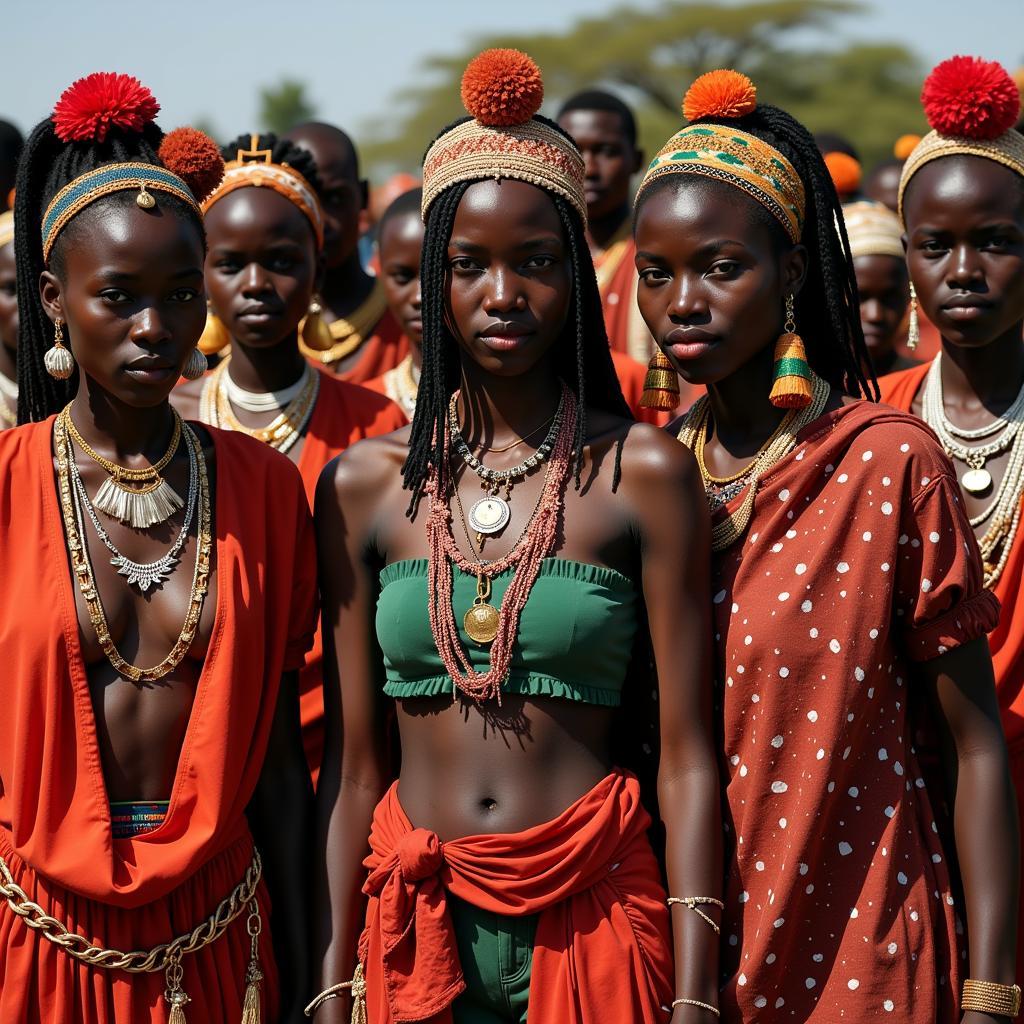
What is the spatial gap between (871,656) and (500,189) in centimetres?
122

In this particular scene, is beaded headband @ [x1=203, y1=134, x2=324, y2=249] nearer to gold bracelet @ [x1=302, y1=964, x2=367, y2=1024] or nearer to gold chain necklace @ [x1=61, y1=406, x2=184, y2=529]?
gold chain necklace @ [x1=61, y1=406, x2=184, y2=529]

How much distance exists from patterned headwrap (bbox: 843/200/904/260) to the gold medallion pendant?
3.57 metres

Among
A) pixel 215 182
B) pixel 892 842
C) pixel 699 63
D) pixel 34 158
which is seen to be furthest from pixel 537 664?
pixel 699 63

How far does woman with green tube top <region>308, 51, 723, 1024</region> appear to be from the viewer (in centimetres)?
308

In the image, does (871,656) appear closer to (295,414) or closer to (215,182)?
(215,182)

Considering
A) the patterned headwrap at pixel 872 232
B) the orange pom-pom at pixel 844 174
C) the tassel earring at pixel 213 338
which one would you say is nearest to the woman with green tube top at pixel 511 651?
the tassel earring at pixel 213 338

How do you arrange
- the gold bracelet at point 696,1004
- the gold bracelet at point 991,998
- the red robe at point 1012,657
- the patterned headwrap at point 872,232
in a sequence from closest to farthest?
1. the gold bracelet at point 696,1004
2. the gold bracelet at point 991,998
3. the red robe at point 1012,657
4. the patterned headwrap at point 872,232

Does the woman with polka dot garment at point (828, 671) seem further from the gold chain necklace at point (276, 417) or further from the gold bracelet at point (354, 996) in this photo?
the gold chain necklace at point (276, 417)

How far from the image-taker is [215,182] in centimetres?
357

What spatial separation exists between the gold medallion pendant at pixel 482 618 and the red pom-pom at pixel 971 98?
1871mm

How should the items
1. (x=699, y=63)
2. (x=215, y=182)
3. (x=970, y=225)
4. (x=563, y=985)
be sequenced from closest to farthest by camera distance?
1. (x=563, y=985)
2. (x=215, y=182)
3. (x=970, y=225)
4. (x=699, y=63)

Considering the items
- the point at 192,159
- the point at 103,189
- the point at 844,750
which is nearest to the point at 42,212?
the point at 103,189

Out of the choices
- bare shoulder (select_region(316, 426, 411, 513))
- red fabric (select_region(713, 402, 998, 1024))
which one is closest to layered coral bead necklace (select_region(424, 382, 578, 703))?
bare shoulder (select_region(316, 426, 411, 513))

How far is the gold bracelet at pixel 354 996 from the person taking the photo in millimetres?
3193
